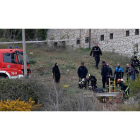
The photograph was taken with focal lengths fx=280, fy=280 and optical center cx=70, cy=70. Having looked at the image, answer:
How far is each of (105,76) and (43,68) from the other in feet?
24.5

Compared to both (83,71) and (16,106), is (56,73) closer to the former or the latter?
(83,71)

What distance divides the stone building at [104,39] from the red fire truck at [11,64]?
8.62 metres

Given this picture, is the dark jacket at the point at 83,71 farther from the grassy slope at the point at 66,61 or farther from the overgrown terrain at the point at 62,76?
the grassy slope at the point at 66,61

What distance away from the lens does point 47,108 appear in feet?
33.9

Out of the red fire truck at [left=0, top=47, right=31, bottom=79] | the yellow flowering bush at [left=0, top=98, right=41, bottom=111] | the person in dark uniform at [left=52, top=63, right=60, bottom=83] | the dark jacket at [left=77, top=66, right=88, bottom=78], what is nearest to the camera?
the yellow flowering bush at [left=0, top=98, right=41, bottom=111]

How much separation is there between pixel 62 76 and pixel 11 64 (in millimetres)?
3878

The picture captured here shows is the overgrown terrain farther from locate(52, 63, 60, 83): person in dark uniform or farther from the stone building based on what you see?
the stone building

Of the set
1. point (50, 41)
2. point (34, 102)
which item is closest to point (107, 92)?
point (34, 102)

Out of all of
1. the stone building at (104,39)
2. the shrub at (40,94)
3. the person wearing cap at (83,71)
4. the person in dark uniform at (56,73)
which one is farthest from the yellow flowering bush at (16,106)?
the stone building at (104,39)

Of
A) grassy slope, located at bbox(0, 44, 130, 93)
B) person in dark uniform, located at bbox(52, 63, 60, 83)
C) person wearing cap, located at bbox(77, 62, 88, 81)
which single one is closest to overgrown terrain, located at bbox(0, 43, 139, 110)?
grassy slope, located at bbox(0, 44, 130, 93)

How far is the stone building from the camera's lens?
2073cm

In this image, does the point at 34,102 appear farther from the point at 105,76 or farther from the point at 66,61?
the point at 66,61

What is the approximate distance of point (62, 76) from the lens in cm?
1861

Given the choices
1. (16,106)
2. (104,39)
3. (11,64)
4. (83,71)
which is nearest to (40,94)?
(16,106)
